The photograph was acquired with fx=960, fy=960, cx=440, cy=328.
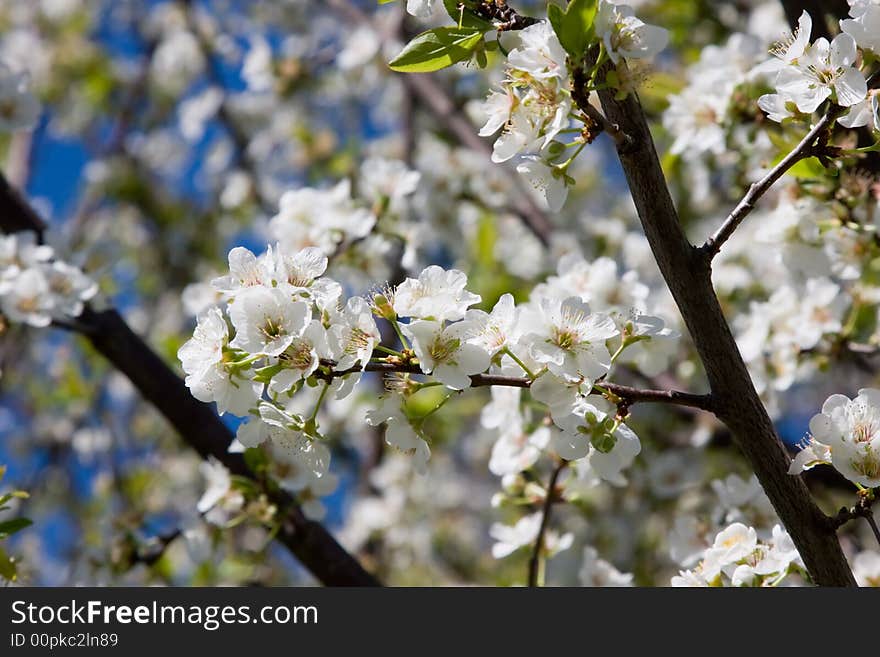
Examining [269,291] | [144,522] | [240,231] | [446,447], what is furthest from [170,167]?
[269,291]

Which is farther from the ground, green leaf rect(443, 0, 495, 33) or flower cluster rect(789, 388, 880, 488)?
green leaf rect(443, 0, 495, 33)

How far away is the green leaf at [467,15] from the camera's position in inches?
67.8

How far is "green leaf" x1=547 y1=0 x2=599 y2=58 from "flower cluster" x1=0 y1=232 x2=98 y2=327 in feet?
5.50

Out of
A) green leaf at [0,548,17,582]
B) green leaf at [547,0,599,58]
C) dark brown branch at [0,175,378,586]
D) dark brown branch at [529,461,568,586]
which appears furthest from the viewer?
dark brown branch at [0,175,378,586]

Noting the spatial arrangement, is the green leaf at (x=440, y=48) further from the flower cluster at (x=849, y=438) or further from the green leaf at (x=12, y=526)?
the green leaf at (x=12, y=526)

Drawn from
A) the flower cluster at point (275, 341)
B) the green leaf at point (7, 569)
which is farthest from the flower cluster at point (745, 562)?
the green leaf at point (7, 569)

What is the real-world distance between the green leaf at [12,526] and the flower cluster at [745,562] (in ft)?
4.37

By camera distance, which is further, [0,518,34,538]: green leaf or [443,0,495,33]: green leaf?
[0,518,34,538]: green leaf

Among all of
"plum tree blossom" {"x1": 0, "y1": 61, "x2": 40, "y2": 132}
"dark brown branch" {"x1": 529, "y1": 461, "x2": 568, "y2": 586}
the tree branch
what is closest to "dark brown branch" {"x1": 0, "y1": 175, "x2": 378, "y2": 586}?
"plum tree blossom" {"x1": 0, "y1": 61, "x2": 40, "y2": 132}

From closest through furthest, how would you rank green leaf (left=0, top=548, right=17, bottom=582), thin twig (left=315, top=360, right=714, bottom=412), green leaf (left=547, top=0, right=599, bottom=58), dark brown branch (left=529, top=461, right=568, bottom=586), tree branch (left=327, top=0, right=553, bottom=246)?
green leaf (left=547, top=0, right=599, bottom=58), thin twig (left=315, top=360, right=714, bottom=412), green leaf (left=0, top=548, right=17, bottom=582), dark brown branch (left=529, top=461, right=568, bottom=586), tree branch (left=327, top=0, right=553, bottom=246)

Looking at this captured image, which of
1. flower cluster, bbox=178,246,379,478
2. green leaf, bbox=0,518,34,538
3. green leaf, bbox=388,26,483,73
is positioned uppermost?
green leaf, bbox=388,26,483,73

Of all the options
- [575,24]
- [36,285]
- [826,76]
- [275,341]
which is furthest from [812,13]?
[36,285]

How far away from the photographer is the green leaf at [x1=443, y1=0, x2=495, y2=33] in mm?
1723

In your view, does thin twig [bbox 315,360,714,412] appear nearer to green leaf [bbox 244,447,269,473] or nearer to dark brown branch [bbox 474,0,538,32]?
dark brown branch [bbox 474,0,538,32]
